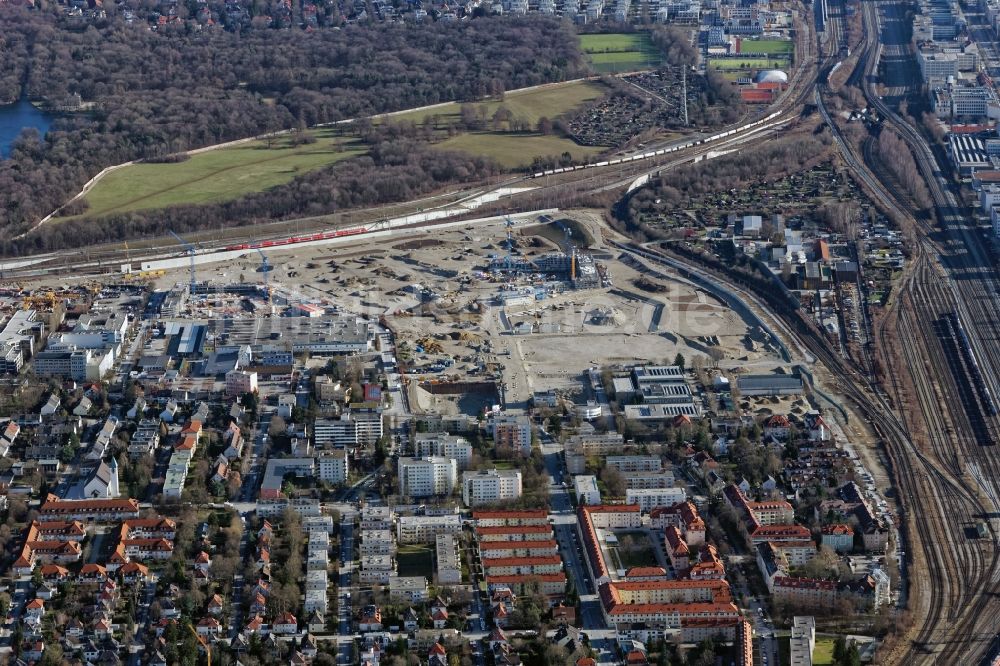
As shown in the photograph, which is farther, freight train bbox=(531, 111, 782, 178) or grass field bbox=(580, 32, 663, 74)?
grass field bbox=(580, 32, 663, 74)

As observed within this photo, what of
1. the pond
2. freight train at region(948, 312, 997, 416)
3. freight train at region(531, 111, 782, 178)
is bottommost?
freight train at region(531, 111, 782, 178)

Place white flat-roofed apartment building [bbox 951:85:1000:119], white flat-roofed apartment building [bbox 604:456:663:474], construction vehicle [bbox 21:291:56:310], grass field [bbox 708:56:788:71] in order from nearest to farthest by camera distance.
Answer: white flat-roofed apartment building [bbox 604:456:663:474]
construction vehicle [bbox 21:291:56:310]
white flat-roofed apartment building [bbox 951:85:1000:119]
grass field [bbox 708:56:788:71]

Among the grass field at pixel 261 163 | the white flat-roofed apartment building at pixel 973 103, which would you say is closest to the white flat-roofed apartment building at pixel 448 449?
the grass field at pixel 261 163

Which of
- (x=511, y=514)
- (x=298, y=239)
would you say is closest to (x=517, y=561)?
(x=511, y=514)

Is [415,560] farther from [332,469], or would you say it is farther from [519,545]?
[332,469]

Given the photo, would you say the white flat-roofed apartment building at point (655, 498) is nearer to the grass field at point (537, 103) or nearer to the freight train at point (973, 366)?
the freight train at point (973, 366)

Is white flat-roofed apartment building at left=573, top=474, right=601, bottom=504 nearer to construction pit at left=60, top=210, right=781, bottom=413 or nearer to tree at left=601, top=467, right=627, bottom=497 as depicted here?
tree at left=601, top=467, right=627, bottom=497

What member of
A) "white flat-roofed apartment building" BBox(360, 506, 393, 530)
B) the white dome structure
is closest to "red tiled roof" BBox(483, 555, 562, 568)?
"white flat-roofed apartment building" BBox(360, 506, 393, 530)
